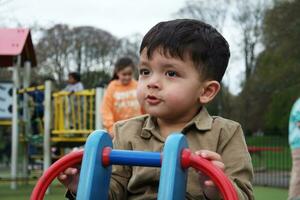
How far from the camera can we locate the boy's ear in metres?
2.13

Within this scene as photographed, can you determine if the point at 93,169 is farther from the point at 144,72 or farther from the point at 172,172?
the point at 144,72

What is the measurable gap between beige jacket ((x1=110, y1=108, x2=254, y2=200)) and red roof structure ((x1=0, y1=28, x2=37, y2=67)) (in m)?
7.50

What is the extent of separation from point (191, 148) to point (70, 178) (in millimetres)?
455

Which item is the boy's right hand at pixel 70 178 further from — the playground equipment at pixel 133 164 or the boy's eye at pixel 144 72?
the boy's eye at pixel 144 72

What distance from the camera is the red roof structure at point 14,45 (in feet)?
31.0

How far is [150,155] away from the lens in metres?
1.75

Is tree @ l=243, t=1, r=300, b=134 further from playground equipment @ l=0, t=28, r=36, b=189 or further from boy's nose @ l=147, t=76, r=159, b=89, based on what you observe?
boy's nose @ l=147, t=76, r=159, b=89

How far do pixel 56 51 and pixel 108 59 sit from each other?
3124mm

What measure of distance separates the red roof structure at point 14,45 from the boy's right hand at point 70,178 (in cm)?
775

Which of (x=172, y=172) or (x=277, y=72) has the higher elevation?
(x=277, y=72)

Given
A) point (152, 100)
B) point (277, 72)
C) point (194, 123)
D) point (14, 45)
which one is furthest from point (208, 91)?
point (277, 72)

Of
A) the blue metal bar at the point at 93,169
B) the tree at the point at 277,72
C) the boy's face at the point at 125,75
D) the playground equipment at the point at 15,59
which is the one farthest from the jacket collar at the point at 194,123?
the tree at the point at 277,72

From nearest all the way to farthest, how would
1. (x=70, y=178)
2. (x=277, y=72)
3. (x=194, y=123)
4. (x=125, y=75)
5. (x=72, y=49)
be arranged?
(x=70, y=178) < (x=194, y=123) < (x=125, y=75) < (x=277, y=72) < (x=72, y=49)

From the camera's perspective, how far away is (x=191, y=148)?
210 cm
